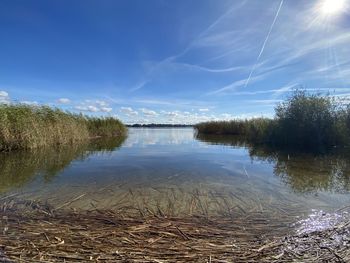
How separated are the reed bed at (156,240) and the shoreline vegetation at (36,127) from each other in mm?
9385

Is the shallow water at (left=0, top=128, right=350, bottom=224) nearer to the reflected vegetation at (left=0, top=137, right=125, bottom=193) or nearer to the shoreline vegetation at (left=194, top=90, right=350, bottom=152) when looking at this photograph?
the reflected vegetation at (left=0, top=137, right=125, bottom=193)

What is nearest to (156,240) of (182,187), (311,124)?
(182,187)

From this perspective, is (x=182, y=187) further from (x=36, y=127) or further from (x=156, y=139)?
(x=156, y=139)

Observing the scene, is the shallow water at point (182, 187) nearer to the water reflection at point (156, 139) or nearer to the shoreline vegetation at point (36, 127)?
the shoreline vegetation at point (36, 127)

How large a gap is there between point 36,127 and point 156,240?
12458 mm

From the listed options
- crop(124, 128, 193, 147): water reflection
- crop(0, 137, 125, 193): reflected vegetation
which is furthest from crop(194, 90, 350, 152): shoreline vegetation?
crop(0, 137, 125, 193): reflected vegetation

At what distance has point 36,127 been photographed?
44.6ft

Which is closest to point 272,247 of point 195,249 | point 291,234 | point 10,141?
point 291,234

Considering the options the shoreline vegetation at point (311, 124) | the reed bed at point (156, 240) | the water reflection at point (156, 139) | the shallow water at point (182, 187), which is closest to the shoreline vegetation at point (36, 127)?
the shallow water at point (182, 187)

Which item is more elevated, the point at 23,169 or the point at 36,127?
the point at 36,127

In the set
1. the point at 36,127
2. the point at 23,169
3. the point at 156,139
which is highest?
the point at 36,127

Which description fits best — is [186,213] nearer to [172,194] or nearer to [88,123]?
[172,194]

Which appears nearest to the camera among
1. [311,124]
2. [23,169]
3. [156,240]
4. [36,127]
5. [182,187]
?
[156,240]

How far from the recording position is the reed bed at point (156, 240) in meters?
2.76
